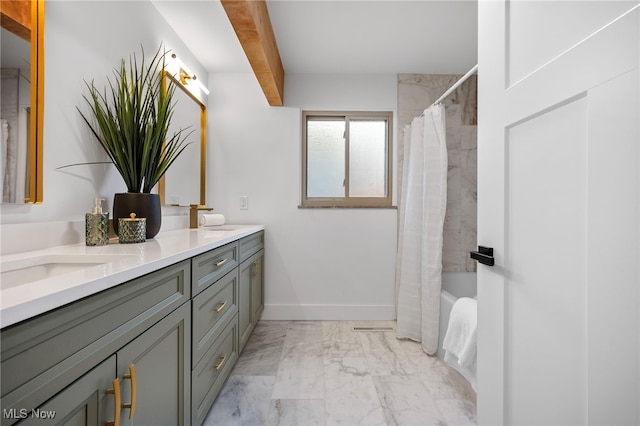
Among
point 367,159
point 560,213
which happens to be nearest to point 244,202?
point 367,159

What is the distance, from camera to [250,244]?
80.4 inches

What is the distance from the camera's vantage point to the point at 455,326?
160cm

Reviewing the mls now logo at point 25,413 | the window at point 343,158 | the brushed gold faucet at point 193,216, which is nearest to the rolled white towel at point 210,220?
the brushed gold faucet at point 193,216

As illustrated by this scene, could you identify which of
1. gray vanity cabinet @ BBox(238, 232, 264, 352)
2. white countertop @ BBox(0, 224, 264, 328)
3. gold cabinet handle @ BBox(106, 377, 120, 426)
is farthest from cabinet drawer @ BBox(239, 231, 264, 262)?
gold cabinet handle @ BBox(106, 377, 120, 426)

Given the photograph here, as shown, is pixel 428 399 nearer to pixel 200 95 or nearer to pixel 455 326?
pixel 455 326

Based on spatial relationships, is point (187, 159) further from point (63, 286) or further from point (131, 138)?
point (63, 286)

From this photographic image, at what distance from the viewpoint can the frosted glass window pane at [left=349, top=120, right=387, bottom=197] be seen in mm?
2725

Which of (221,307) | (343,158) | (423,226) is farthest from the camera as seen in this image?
(343,158)

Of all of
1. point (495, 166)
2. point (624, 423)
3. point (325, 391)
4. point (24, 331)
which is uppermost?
point (495, 166)

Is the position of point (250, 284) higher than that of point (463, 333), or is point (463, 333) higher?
point (250, 284)

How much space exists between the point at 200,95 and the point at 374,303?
7.93 ft

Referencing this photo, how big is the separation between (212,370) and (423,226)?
5.43ft

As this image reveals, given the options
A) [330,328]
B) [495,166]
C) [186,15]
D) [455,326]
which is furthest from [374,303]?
[186,15]

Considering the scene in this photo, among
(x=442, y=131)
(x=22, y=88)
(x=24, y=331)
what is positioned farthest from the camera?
(x=442, y=131)
